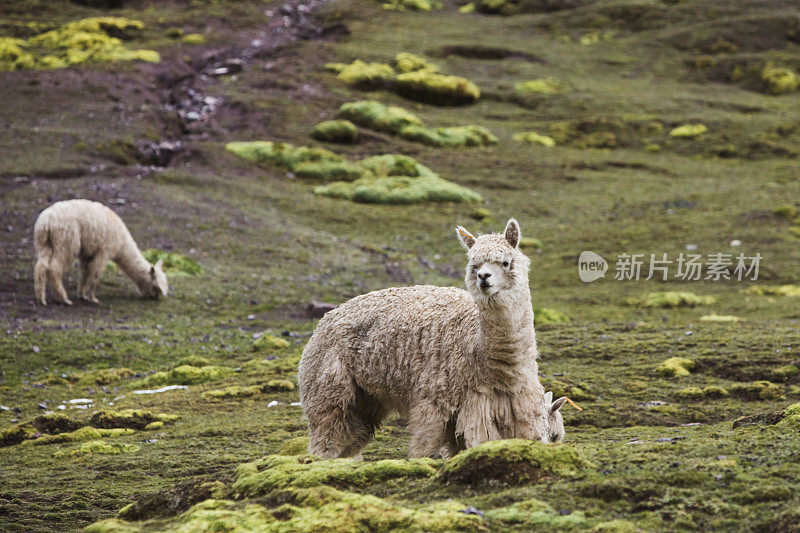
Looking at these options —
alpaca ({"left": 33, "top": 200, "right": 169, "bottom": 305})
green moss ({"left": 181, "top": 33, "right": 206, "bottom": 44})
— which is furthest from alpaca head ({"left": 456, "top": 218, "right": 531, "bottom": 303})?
green moss ({"left": 181, "top": 33, "right": 206, "bottom": 44})

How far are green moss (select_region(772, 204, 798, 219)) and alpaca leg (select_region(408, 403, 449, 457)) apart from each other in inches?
1691

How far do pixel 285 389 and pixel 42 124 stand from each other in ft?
157

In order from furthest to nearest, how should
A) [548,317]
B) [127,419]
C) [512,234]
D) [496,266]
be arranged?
[548,317] → [127,419] → [512,234] → [496,266]

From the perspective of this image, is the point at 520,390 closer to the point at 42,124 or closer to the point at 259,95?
the point at 42,124

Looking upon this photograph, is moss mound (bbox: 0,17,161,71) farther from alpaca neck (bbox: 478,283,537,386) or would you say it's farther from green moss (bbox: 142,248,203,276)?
alpaca neck (bbox: 478,283,537,386)

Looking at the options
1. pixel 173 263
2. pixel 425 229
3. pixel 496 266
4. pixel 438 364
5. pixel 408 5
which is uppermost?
pixel 408 5

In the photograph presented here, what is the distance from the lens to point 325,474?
8.70 metres

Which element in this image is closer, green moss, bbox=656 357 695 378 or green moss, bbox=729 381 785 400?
green moss, bbox=729 381 785 400

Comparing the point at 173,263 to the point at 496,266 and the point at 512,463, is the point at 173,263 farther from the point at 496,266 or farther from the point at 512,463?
the point at 512,463

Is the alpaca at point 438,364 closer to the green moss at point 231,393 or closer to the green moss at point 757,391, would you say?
the green moss at point 231,393

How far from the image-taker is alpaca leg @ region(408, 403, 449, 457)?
10.3 metres

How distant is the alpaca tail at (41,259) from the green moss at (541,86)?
207 feet

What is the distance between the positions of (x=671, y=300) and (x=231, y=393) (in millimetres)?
21593

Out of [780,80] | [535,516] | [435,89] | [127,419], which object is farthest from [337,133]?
[535,516]
